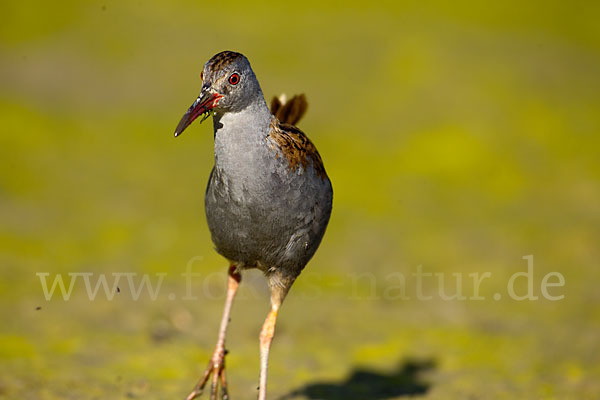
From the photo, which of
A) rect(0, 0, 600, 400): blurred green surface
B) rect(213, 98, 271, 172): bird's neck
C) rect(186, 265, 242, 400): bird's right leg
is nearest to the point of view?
rect(213, 98, 271, 172): bird's neck

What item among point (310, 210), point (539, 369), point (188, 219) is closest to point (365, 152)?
point (188, 219)

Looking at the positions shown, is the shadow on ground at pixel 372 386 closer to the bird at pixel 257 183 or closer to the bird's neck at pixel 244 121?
the bird at pixel 257 183

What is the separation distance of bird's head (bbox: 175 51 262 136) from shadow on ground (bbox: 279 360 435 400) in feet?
12.8

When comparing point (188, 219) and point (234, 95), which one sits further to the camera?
point (188, 219)

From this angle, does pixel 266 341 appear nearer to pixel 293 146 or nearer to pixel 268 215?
pixel 268 215

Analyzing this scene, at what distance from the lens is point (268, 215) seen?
6336 millimetres

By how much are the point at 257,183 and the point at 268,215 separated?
328 millimetres

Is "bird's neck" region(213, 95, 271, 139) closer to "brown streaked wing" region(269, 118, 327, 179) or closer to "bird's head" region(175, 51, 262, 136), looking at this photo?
"bird's head" region(175, 51, 262, 136)

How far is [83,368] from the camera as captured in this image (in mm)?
9148

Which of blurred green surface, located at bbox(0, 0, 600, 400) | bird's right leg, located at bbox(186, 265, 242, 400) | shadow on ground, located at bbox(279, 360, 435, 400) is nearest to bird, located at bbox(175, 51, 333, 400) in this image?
bird's right leg, located at bbox(186, 265, 242, 400)

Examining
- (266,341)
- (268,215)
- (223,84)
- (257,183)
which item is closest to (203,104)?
(223,84)

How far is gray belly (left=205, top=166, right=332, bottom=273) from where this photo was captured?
6.22m

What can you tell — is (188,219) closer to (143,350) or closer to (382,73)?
(143,350)

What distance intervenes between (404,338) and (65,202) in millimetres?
6498
